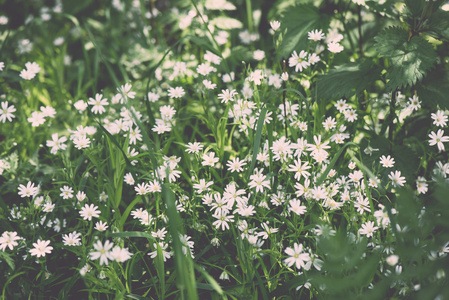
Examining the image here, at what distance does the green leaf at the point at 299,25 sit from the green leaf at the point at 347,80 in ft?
0.88

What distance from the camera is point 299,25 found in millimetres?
2484

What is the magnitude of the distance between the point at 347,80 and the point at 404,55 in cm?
30

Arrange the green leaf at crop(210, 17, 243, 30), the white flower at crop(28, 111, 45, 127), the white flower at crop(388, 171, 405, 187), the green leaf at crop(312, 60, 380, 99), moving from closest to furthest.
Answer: the white flower at crop(388, 171, 405, 187) < the green leaf at crop(312, 60, 380, 99) < the white flower at crop(28, 111, 45, 127) < the green leaf at crop(210, 17, 243, 30)

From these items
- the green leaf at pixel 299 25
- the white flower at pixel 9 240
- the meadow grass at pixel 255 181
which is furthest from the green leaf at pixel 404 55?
the white flower at pixel 9 240

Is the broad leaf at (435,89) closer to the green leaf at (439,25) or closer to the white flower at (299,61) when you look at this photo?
the green leaf at (439,25)

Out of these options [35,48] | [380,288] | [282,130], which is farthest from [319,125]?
[35,48]

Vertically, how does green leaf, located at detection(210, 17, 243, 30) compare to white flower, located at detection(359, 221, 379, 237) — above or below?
above

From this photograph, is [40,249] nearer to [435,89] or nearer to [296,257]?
[296,257]

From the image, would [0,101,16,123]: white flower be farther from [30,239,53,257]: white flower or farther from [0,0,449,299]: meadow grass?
[30,239,53,257]: white flower

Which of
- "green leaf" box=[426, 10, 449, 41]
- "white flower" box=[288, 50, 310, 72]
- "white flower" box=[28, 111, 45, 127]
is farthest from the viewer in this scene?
"white flower" box=[28, 111, 45, 127]

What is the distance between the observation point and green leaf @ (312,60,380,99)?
2102mm

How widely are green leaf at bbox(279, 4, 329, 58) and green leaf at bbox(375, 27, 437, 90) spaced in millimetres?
456

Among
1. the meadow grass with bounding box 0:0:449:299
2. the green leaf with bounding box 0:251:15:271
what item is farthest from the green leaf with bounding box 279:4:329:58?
the green leaf with bounding box 0:251:15:271

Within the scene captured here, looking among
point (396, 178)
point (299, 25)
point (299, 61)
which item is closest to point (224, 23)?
point (299, 25)
